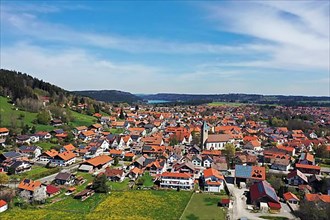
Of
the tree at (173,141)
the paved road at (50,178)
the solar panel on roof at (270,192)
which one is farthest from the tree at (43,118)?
the solar panel on roof at (270,192)

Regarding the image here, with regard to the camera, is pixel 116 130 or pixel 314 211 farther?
pixel 116 130

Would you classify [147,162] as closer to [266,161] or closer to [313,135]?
[266,161]

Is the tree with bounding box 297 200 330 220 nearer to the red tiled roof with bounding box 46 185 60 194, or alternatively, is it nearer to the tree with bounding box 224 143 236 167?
the tree with bounding box 224 143 236 167

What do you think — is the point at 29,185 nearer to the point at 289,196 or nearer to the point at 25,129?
the point at 289,196

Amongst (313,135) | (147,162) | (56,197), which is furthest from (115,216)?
(313,135)

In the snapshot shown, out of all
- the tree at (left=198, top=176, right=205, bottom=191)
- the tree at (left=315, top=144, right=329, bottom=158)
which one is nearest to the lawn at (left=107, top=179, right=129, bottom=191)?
the tree at (left=198, top=176, right=205, bottom=191)

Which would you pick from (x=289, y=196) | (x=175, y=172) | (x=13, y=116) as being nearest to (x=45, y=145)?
(x=13, y=116)
